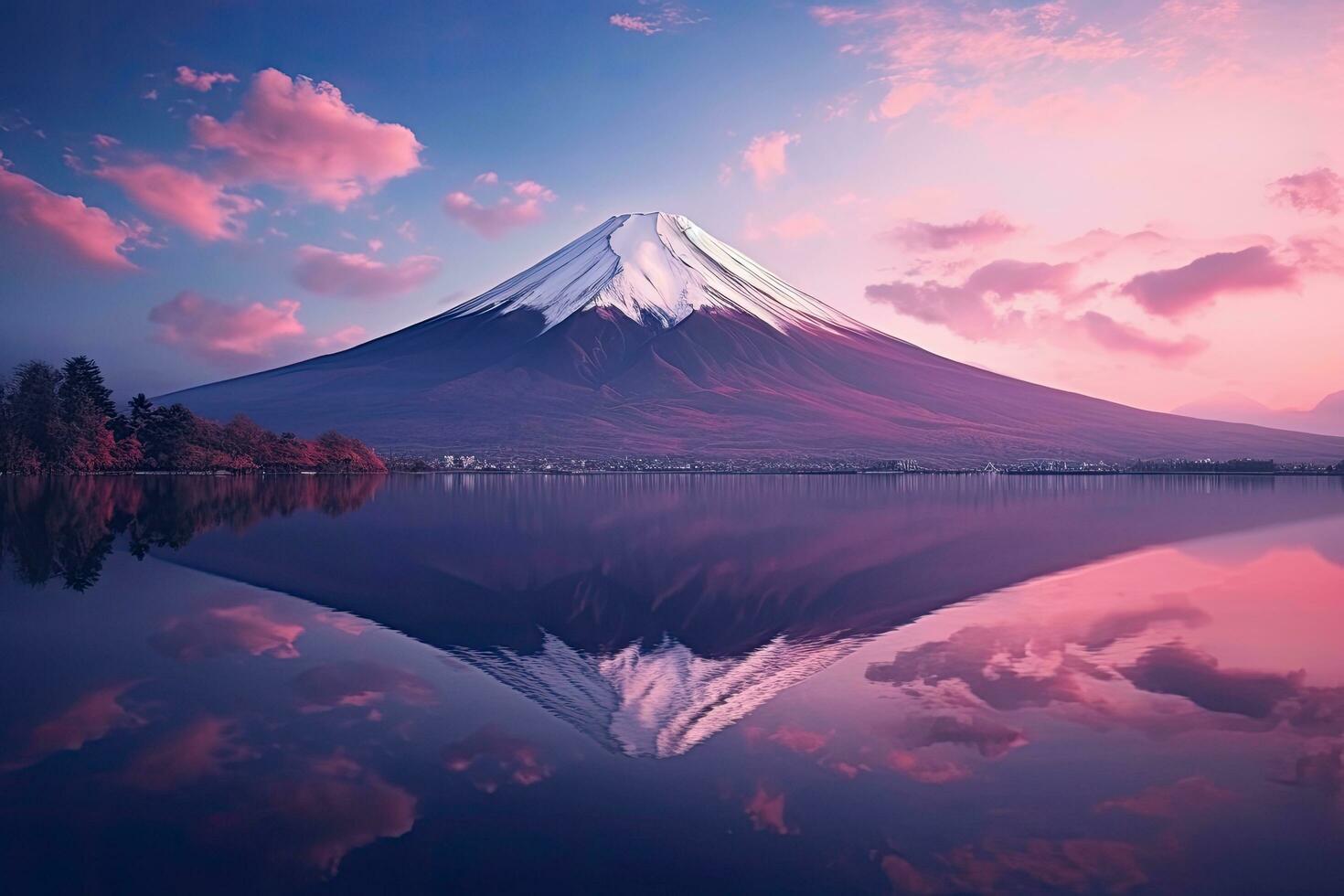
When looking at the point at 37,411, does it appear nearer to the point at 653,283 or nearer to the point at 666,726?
the point at 666,726

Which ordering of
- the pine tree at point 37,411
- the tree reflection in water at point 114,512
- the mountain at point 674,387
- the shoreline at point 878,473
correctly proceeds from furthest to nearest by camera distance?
the mountain at point 674,387 → the shoreline at point 878,473 → the pine tree at point 37,411 → the tree reflection in water at point 114,512

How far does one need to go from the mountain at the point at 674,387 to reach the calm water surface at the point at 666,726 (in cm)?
8250

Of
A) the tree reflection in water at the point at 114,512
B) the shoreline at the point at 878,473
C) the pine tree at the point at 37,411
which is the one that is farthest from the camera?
the shoreline at the point at 878,473

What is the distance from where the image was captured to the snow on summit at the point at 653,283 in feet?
508

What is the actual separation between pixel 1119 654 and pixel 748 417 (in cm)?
10606

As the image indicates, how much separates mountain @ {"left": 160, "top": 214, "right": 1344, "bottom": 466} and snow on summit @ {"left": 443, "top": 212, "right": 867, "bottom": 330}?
0.38 metres

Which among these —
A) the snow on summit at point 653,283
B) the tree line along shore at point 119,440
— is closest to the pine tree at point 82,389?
the tree line along shore at point 119,440

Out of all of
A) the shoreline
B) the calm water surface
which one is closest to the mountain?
the shoreline

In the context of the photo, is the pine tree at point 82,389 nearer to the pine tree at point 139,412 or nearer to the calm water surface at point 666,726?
the pine tree at point 139,412

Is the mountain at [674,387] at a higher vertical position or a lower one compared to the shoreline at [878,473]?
higher

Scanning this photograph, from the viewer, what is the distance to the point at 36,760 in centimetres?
636

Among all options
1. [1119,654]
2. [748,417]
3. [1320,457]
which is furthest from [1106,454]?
[1119,654]

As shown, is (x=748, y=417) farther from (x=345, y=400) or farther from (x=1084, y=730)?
(x=1084, y=730)

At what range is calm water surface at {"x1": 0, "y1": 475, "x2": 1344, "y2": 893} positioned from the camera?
502 centimetres
